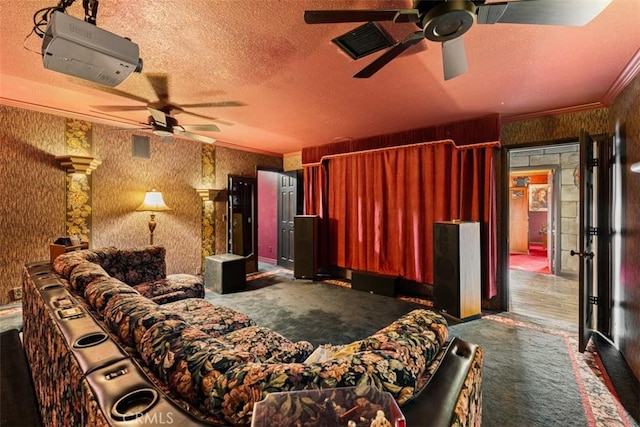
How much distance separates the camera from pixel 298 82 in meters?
2.38

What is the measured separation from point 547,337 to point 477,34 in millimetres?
2778

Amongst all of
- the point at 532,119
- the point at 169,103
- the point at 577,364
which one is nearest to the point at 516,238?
the point at 532,119

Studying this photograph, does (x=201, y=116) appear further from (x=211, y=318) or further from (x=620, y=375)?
(x=620, y=375)

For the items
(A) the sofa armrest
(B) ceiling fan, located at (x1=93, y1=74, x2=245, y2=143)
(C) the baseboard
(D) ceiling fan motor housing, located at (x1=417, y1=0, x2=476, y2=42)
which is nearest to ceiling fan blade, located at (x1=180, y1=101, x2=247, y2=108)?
(B) ceiling fan, located at (x1=93, y1=74, x2=245, y2=143)

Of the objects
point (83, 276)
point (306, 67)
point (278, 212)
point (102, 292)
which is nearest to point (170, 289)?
point (83, 276)

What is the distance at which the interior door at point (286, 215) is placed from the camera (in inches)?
225

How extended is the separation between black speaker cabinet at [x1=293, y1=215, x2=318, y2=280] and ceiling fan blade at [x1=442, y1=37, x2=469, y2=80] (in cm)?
328

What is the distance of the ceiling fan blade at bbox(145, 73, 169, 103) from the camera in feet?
7.49

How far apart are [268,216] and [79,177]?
3.64m

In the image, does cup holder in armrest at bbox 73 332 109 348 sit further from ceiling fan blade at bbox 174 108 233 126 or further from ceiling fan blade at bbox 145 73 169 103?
ceiling fan blade at bbox 174 108 233 126

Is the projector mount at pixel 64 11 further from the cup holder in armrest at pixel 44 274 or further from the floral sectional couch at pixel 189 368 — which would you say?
the cup holder in armrest at pixel 44 274

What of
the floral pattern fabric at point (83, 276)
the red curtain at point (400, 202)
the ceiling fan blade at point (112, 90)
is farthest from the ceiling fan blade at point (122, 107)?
the red curtain at point (400, 202)

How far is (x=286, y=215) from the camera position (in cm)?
596

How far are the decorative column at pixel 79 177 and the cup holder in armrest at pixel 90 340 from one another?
308 cm
